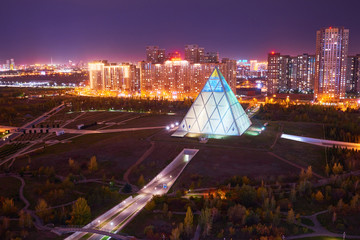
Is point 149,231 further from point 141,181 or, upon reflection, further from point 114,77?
point 114,77

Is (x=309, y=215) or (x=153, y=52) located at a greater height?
(x=153, y=52)

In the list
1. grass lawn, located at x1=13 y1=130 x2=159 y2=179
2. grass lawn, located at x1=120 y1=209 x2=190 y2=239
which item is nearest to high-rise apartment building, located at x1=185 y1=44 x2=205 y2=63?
grass lawn, located at x1=13 y1=130 x2=159 y2=179

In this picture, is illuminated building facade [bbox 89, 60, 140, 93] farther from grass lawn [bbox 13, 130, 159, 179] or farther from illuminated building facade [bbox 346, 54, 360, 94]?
grass lawn [bbox 13, 130, 159, 179]

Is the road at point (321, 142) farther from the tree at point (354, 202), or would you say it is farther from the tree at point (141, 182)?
the tree at point (141, 182)

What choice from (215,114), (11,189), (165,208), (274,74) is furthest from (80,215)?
(274,74)

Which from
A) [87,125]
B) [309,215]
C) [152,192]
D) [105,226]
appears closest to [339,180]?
[309,215]

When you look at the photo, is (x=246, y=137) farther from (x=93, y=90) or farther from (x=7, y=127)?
(x=93, y=90)

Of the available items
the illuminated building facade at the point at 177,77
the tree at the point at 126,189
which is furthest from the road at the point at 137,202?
the illuminated building facade at the point at 177,77
